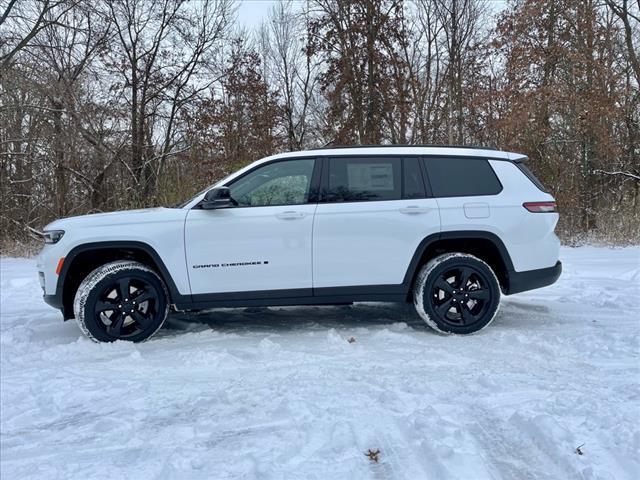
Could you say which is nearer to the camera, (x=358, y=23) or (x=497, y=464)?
(x=497, y=464)

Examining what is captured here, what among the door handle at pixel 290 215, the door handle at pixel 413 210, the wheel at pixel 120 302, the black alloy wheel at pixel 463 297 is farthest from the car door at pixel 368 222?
the wheel at pixel 120 302

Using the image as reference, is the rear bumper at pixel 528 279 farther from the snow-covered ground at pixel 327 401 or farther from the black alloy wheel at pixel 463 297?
the snow-covered ground at pixel 327 401

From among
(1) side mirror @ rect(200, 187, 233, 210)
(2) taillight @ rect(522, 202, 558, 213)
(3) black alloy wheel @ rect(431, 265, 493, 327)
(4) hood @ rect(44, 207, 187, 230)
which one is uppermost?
(1) side mirror @ rect(200, 187, 233, 210)

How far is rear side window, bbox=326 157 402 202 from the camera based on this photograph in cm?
426

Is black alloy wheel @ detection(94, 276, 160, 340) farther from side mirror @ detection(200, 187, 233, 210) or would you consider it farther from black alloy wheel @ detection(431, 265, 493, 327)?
black alloy wheel @ detection(431, 265, 493, 327)

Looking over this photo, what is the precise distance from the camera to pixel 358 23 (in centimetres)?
1803

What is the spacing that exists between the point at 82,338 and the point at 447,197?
362 centimetres

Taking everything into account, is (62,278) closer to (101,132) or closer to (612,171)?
(101,132)

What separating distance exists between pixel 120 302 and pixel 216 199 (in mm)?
1275

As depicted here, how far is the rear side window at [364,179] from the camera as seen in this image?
14.0 ft

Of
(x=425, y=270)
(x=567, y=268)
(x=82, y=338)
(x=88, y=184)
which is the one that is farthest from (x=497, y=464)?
(x=88, y=184)

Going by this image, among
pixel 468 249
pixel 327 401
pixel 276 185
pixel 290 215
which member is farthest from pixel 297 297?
pixel 468 249

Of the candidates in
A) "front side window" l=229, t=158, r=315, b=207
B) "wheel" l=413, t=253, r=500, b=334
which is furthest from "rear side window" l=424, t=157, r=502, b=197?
"front side window" l=229, t=158, r=315, b=207

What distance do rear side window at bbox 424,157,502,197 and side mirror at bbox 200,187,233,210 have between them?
1923 mm
